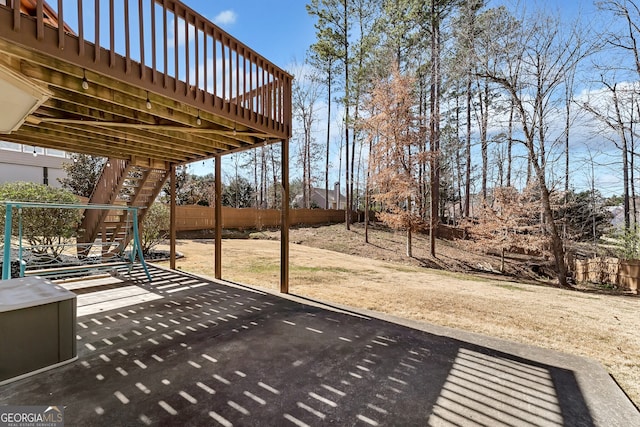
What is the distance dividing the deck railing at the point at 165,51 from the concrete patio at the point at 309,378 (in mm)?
2324

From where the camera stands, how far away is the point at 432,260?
11.3 m

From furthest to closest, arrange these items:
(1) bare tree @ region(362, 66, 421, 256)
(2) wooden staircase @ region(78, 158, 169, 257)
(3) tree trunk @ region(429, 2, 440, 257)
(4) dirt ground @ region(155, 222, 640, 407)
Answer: (3) tree trunk @ region(429, 2, 440, 257) < (1) bare tree @ region(362, 66, 421, 256) < (2) wooden staircase @ region(78, 158, 169, 257) < (4) dirt ground @ region(155, 222, 640, 407)

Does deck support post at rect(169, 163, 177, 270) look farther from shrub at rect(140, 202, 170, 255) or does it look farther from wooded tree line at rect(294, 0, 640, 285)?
wooded tree line at rect(294, 0, 640, 285)

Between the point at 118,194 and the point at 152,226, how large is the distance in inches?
61.8

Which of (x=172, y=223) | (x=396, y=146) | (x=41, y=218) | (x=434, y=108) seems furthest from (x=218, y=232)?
(x=434, y=108)

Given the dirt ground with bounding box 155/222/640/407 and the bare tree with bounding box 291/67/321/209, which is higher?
the bare tree with bounding box 291/67/321/209

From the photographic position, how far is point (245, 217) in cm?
1711

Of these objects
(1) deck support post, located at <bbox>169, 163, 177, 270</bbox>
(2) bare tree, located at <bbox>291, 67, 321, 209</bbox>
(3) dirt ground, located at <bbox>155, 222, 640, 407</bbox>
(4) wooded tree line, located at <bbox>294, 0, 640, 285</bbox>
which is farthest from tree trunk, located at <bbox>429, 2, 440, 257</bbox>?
(1) deck support post, located at <bbox>169, 163, 177, 270</bbox>

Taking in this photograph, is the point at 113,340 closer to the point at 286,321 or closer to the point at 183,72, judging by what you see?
the point at 286,321

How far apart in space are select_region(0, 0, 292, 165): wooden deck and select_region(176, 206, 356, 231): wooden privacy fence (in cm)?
1045

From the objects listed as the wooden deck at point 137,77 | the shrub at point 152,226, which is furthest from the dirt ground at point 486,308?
the wooden deck at point 137,77

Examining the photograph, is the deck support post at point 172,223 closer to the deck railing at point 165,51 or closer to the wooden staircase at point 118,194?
the wooden staircase at point 118,194

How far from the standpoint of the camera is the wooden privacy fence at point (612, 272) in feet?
25.1

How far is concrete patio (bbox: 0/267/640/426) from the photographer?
5.58ft
